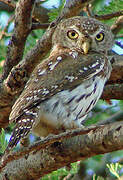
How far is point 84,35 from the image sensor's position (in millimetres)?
4426

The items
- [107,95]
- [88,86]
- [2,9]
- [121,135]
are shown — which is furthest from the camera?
[2,9]

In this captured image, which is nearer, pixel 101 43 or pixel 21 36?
pixel 21 36

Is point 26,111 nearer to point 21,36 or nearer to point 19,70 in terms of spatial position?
point 19,70

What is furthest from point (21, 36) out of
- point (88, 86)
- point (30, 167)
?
point (30, 167)

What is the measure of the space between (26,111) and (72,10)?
1073 mm

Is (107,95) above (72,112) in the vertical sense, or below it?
above

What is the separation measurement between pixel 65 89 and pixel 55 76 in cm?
17

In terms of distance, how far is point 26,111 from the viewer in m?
3.63

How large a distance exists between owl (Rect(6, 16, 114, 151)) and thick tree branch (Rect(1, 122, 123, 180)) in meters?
0.24

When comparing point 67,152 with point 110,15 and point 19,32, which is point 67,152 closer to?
point 19,32

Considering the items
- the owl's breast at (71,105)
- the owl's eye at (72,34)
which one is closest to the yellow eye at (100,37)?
the owl's eye at (72,34)

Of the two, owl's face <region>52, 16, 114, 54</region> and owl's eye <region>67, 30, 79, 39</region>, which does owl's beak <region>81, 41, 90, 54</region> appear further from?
owl's eye <region>67, 30, 79, 39</region>

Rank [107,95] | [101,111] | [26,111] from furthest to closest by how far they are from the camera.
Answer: [101,111] → [107,95] → [26,111]

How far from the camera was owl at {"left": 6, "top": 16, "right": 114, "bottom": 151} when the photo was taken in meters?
3.66
